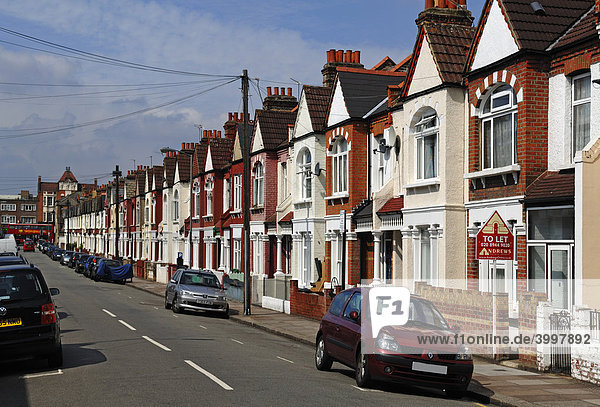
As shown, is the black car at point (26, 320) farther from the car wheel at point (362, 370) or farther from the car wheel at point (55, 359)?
the car wheel at point (362, 370)

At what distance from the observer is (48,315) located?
1276 cm

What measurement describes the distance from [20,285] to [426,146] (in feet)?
40.4

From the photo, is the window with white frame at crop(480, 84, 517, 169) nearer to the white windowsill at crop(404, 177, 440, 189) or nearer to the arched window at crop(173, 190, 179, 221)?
the white windowsill at crop(404, 177, 440, 189)

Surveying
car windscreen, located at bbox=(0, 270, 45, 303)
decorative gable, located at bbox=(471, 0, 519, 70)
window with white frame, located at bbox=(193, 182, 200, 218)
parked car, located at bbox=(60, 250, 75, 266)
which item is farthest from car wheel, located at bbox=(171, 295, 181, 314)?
parked car, located at bbox=(60, 250, 75, 266)

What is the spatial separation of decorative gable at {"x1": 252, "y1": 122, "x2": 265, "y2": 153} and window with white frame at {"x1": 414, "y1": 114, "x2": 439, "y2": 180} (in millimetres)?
14936

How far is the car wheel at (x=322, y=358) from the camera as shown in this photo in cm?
1391

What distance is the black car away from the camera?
40.6ft

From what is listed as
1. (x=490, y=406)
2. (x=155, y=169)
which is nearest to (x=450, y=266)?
(x=490, y=406)

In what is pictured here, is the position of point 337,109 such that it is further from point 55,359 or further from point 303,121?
point 55,359

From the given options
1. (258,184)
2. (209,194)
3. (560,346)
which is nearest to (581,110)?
(560,346)

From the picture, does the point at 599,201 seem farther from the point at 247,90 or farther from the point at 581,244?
the point at 247,90

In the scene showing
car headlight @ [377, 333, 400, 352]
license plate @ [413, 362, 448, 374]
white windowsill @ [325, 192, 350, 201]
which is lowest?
license plate @ [413, 362, 448, 374]

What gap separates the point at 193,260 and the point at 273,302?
2231 centimetres

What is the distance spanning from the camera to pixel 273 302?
3030 cm
